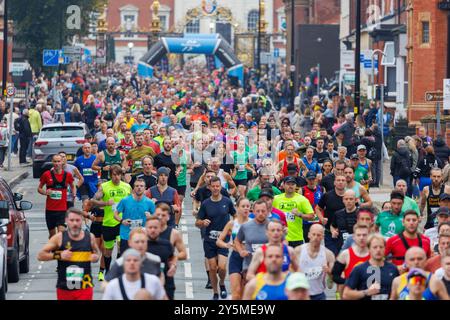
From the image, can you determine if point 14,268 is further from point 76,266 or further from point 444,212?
point 444,212

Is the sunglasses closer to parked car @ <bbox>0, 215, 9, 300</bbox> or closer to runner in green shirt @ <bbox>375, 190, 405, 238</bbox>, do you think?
runner in green shirt @ <bbox>375, 190, 405, 238</bbox>

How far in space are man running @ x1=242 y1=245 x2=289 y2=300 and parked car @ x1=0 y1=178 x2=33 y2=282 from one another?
6.67m

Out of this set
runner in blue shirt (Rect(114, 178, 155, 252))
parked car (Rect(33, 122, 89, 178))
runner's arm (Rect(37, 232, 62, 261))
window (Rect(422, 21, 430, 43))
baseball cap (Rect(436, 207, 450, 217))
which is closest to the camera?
runner's arm (Rect(37, 232, 62, 261))

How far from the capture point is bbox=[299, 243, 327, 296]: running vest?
16172 mm

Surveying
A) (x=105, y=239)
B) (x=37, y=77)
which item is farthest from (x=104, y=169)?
(x=37, y=77)

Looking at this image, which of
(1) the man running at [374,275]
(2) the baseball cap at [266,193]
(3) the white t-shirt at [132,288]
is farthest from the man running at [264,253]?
(2) the baseball cap at [266,193]

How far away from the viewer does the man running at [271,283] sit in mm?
13320

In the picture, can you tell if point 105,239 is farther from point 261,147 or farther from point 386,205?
point 261,147

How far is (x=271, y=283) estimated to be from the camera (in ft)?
44.0

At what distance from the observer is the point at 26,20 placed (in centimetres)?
6712

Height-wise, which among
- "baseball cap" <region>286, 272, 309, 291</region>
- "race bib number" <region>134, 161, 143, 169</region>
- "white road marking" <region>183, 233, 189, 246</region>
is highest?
"baseball cap" <region>286, 272, 309, 291</region>

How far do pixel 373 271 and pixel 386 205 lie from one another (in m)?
4.30

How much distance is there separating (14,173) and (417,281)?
28.1 meters

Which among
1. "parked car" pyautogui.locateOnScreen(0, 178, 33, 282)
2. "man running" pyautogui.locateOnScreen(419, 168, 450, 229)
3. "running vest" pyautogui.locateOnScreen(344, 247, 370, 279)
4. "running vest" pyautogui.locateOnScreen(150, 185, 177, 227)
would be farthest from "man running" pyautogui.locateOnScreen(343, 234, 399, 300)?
"man running" pyautogui.locateOnScreen(419, 168, 450, 229)
